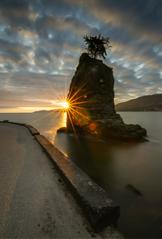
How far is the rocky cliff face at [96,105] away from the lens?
963 inches

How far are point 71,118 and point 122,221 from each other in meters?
28.3

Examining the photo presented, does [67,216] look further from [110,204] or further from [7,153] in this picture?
[7,153]

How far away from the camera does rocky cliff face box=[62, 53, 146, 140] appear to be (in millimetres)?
24453

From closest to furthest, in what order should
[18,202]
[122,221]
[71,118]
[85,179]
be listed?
[18,202] → [85,179] → [122,221] → [71,118]

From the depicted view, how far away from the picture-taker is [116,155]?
15.6 meters

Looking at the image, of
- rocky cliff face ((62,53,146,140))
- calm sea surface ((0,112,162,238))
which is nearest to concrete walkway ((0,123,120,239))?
calm sea surface ((0,112,162,238))

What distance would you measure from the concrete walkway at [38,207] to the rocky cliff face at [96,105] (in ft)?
62.4

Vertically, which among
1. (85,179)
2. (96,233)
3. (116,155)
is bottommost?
(116,155)

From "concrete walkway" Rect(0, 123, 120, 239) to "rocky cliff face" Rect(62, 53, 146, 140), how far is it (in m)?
19.0

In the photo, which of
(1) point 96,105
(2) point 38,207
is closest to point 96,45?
(1) point 96,105

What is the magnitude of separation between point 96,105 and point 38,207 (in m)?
24.7

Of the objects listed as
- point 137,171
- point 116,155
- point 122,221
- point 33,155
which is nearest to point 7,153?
point 33,155

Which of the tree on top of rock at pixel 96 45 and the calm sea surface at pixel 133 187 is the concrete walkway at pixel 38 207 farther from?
the tree on top of rock at pixel 96 45

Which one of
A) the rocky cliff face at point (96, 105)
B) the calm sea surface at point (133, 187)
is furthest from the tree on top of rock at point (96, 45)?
the calm sea surface at point (133, 187)
